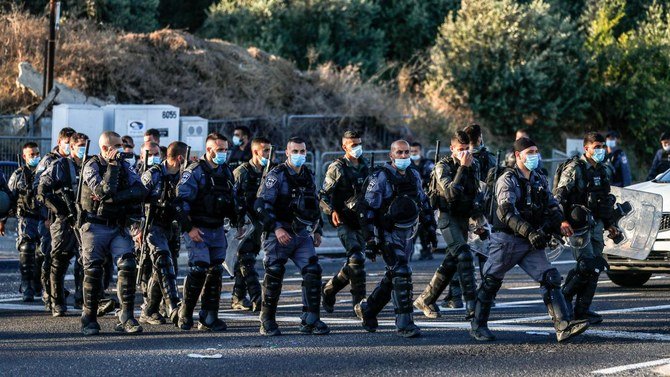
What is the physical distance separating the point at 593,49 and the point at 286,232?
Answer: 2594cm

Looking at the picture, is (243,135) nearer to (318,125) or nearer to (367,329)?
(367,329)

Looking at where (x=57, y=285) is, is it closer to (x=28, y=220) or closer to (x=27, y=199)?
(x=27, y=199)

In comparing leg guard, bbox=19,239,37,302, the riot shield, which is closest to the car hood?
the riot shield

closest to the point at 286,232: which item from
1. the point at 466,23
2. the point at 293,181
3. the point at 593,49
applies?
the point at 293,181

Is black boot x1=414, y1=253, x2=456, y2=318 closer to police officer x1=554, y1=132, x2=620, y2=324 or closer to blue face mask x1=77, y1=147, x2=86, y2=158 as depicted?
police officer x1=554, y1=132, x2=620, y2=324

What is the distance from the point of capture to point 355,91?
31.3 meters

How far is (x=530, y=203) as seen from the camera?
1098cm

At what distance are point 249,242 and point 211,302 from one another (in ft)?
5.70

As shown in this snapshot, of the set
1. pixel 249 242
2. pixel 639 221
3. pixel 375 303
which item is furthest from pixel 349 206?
pixel 639 221

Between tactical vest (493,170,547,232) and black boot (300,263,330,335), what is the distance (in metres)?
1.74

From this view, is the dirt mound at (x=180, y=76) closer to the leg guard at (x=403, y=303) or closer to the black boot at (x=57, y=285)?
the black boot at (x=57, y=285)

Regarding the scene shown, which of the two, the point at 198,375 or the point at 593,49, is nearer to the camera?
the point at 198,375

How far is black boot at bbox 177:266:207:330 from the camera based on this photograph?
11.6 metres

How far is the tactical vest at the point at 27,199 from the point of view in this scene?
1437cm
